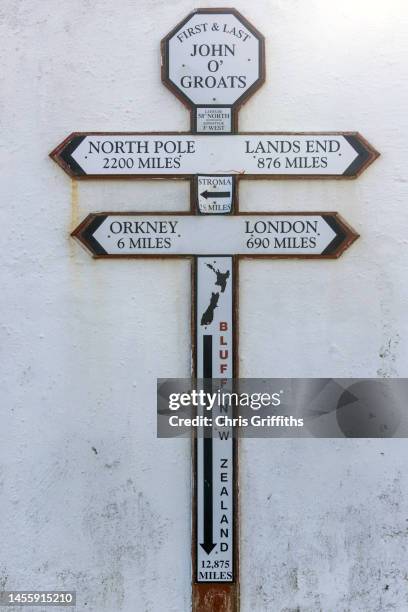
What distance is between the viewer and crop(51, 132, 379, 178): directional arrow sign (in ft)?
7.66

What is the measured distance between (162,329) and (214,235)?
0.40m

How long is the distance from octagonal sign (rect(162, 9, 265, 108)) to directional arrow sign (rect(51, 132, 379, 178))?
0.52ft

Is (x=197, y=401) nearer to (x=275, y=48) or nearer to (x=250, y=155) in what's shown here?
(x=250, y=155)

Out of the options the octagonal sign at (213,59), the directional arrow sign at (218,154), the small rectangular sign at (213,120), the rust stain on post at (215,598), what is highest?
the octagonal sign at (213,59)

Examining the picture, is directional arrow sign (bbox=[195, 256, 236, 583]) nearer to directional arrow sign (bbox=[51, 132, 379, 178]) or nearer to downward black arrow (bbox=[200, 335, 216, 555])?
downward black arrow (bbox=[200, 335, 216, 555])

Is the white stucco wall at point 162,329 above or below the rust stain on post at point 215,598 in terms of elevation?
above

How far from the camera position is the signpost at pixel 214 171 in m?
2.32

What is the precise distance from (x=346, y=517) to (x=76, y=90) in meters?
1.87

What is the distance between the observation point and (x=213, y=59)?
7.72ft

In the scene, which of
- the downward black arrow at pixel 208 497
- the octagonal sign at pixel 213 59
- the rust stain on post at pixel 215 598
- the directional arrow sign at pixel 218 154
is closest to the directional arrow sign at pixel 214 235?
→ the directional arrow sign at pixel 218 154

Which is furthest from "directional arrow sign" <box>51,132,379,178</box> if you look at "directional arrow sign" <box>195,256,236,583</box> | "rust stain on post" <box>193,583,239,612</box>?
"rust stain on post" <box>193,583,239,612</box>

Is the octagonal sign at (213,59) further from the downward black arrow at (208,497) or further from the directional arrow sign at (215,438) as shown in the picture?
the downward black arrow at (208,497)

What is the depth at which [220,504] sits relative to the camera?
2.30m

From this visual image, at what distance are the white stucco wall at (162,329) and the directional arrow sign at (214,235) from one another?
0.15 ft
